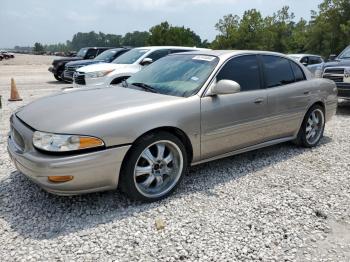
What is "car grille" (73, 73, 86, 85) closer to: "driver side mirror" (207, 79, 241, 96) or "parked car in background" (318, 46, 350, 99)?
"parked car in background" (318, 46, 350, 99)

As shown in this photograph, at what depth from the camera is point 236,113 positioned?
4305 millimetres

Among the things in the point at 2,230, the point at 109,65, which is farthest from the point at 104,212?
the point at 109,65

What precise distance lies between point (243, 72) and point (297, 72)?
1.28 metres

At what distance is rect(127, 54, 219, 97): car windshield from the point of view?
13.6ft

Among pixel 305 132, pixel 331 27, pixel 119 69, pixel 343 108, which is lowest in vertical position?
pixel 343 108

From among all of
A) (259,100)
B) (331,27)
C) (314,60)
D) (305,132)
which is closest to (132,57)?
(305,132)

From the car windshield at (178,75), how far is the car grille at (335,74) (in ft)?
17.7

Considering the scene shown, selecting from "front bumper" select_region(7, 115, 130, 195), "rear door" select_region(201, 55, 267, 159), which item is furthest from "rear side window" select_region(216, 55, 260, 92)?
"front bumper" select_region(7, 115, 130, 195)

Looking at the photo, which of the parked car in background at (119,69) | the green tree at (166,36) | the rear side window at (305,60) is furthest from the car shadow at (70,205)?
the green tree at (166,36)

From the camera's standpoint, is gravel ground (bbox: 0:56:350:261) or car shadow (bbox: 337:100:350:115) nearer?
gravel ground (bbox: 0:56:350:261)

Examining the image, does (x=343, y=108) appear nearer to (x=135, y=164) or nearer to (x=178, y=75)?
(x=178, y=75)

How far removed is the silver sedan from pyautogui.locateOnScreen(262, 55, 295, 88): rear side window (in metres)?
0.02

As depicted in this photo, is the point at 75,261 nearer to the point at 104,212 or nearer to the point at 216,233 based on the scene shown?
the point at 104,212

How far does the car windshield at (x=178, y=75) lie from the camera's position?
13.6 ft
